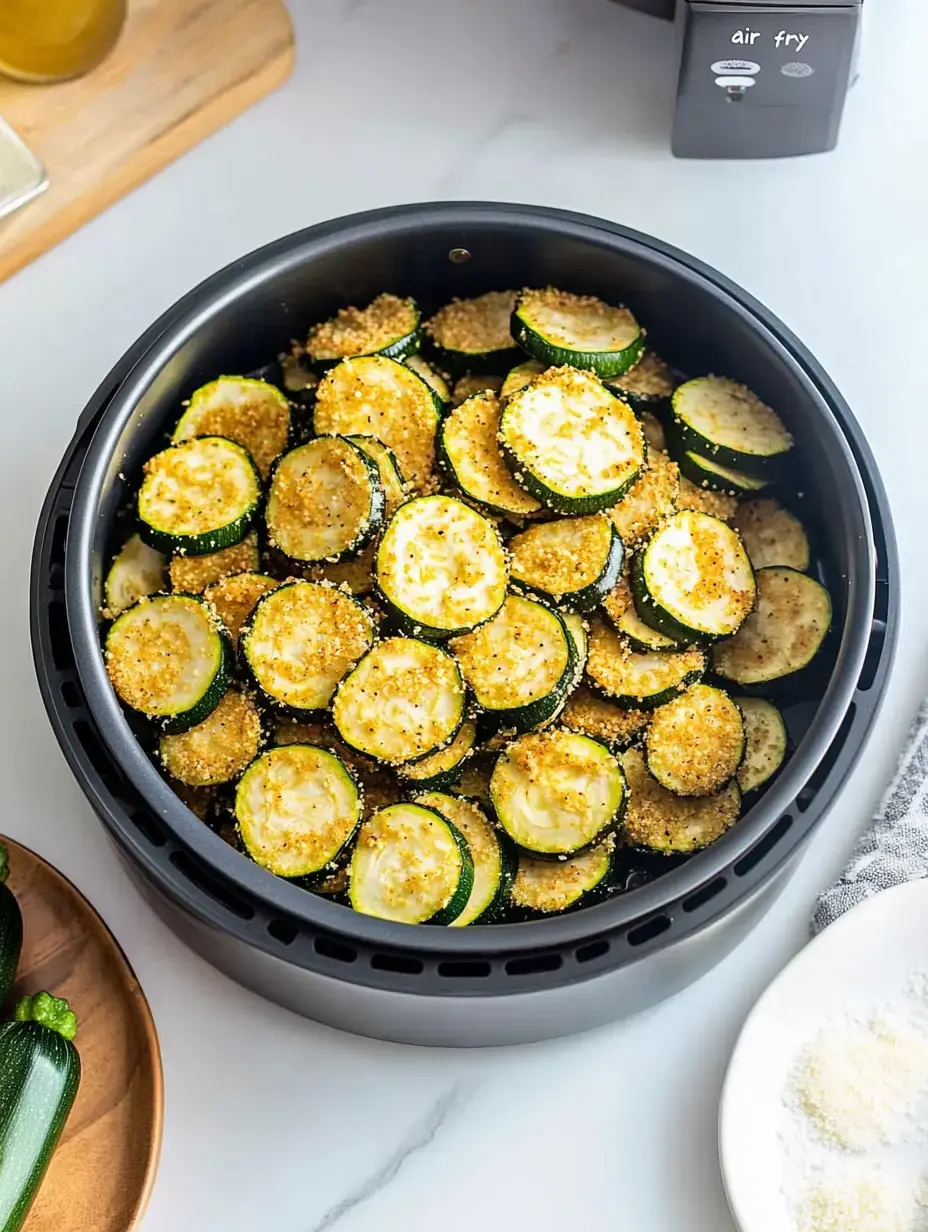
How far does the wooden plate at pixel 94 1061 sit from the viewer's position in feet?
5.04

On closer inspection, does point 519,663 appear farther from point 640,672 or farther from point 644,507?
point 644,507

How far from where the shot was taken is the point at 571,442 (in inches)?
62.9

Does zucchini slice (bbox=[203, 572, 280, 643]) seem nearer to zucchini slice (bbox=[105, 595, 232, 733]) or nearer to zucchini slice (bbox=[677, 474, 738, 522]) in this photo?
zucchini slice (bbox=[105, 595, 232, 733])

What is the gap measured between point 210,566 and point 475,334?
0.43 m

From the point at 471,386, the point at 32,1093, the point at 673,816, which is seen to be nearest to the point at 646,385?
the point at 471,386

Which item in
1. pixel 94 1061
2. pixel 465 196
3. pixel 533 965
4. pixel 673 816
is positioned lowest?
pixel 94 1061

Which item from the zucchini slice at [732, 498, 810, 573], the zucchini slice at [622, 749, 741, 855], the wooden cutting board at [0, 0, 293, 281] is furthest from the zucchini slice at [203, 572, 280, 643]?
the wooden cutting board at [0, 0, 293, 281]

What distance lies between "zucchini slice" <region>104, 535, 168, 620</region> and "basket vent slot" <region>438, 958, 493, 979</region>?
1.79 ft

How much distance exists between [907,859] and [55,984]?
3.19 ft

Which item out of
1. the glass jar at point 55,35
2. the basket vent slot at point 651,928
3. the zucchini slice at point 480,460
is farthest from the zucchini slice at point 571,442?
the glass jar at point 55,35

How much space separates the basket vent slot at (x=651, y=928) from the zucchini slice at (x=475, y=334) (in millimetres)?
720

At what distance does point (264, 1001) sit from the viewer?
5.38 ft

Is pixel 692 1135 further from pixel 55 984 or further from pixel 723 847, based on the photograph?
pixel 55 984

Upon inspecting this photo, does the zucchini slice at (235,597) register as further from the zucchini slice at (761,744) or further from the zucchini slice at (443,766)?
the zucchini slice at (761,744)
